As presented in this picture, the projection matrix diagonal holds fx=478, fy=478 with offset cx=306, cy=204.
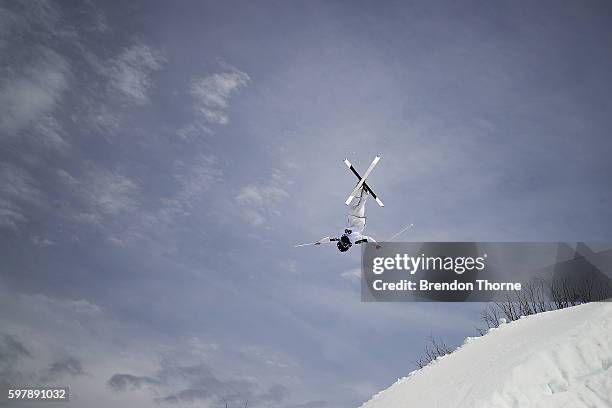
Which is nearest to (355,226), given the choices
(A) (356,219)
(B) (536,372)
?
(A) (356,219)

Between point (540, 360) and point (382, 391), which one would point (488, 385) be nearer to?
point (540, 360)

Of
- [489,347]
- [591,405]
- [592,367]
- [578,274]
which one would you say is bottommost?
[591,405]

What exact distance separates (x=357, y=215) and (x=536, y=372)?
14372 mm

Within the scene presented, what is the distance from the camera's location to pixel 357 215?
1024 inches

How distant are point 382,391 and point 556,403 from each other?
1031 cm

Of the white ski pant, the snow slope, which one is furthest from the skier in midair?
the snow slope

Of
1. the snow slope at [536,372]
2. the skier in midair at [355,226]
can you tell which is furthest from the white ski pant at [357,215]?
the snow slope at [536,372]

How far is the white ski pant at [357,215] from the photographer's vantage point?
1024 inches

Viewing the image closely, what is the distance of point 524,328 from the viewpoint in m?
18.3

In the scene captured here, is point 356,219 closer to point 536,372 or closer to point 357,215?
point 357,215

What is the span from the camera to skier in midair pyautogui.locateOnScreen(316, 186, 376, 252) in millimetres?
25859

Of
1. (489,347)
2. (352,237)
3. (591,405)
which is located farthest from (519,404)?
(352,237)

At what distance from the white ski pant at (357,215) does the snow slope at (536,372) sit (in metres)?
9.62

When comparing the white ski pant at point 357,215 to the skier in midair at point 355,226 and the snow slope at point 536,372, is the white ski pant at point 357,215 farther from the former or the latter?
the snow slope at point 536,372
